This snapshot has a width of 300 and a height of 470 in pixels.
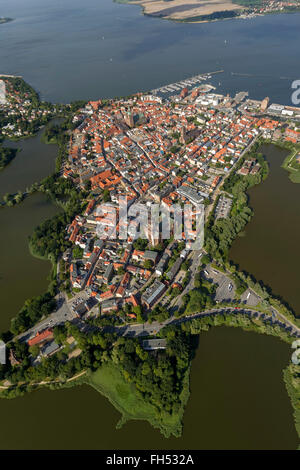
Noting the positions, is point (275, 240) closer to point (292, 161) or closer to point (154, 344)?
point (154, 344)

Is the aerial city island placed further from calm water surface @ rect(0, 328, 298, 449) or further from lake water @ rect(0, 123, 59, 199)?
lake water @ rect(0, 123, 59, 199)

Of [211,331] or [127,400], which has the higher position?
[211,331]

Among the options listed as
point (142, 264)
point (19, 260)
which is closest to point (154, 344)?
point (142, 264)

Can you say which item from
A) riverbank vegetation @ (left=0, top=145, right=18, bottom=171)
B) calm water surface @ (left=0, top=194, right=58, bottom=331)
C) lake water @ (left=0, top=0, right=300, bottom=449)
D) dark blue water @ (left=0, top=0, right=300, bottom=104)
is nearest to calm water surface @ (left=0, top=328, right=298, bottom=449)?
lake water @ (left=0, top=0, right=300, bottom=449)

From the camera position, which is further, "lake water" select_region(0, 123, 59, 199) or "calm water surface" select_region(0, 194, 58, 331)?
"lake water" select_region(0, 123, 59, 199)

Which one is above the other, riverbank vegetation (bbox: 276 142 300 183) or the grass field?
riverbank vegetation (bbox: 276 142 300 183)
